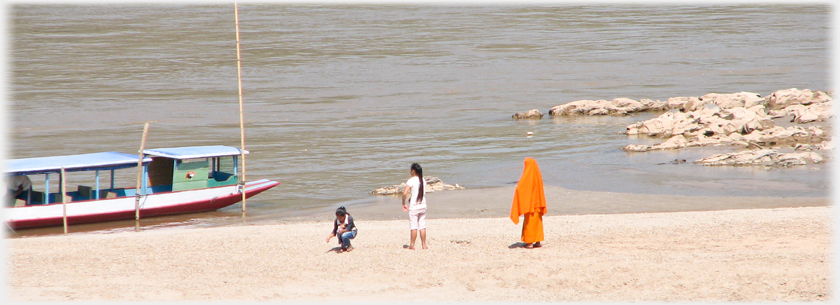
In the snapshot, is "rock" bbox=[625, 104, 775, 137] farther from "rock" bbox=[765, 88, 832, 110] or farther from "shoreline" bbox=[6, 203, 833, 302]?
"shoreline" bbox=[6, 203, 833, 302]

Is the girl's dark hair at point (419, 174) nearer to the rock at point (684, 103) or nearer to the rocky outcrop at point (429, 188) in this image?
the rocky outcrop at point (429, 188)

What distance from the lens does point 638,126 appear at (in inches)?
1014

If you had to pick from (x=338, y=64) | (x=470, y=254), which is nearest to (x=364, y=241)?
(x=470, y=254)

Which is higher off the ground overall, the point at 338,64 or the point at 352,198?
the point at 338,64

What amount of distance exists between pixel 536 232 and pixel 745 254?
2.59m

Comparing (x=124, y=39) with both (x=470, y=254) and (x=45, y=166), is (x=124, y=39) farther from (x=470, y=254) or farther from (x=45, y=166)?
(x=470, y=254)

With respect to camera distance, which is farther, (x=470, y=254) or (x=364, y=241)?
(x=364, y=241)

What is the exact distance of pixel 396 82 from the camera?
129 ft

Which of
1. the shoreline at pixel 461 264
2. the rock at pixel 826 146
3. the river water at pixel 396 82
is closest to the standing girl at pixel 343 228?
the shoreline at pixel 461 264

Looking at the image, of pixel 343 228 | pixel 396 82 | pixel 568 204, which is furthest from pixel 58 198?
pixel 396 82

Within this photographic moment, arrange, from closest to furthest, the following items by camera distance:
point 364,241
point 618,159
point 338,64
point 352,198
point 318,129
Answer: point 364,241
point 352,198
point 618,159
point 318,129
point 338,64

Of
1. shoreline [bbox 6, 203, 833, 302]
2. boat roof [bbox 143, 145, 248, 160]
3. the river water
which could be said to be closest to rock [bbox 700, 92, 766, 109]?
the river water

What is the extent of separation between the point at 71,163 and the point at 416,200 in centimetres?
766

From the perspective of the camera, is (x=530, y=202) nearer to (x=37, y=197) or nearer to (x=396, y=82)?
(x=37, y=197)
